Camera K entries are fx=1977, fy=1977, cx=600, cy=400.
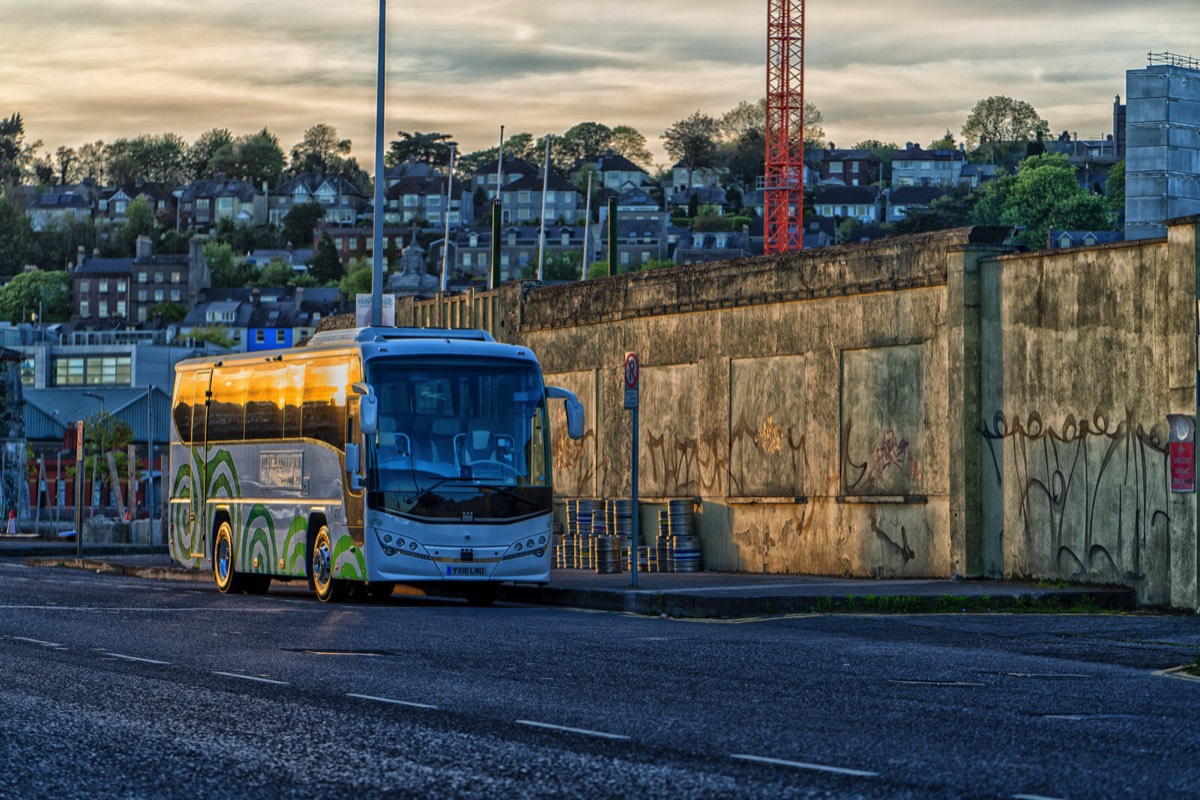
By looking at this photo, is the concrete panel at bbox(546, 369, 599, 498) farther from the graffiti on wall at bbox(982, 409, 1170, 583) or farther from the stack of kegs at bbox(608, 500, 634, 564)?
the graffiti on wall at bbox(982, 409, 1170, 583)

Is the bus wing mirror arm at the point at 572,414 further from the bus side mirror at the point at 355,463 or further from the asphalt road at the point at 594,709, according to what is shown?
the asphalt road at the point at 594,709

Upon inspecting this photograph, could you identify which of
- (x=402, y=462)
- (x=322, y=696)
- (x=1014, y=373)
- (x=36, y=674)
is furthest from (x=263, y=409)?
(x=322, y=696)

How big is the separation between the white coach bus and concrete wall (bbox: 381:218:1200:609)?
14.9 feet

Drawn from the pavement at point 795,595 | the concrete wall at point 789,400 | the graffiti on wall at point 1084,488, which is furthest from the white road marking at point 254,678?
the concrete wall at point 789,400

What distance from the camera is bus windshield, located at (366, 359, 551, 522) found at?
24.4 meters

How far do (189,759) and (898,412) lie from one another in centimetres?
1825

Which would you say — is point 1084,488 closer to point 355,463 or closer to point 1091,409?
point 1091,409

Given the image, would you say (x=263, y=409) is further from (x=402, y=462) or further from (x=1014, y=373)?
(x=1014, y=373)

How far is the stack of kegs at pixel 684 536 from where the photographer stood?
1203 inches

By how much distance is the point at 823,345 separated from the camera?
28.3 meters

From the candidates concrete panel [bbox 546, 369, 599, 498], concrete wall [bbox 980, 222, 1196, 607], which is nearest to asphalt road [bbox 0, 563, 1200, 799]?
concrete wall [bbox 980, 222, 1196, 607]

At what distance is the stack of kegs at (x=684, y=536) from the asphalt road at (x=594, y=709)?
10.1 metres

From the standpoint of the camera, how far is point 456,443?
2478 cm

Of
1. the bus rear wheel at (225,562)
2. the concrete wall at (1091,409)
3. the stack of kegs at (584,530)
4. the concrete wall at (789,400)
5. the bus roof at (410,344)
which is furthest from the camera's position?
the stack of kegs at (584,530)
